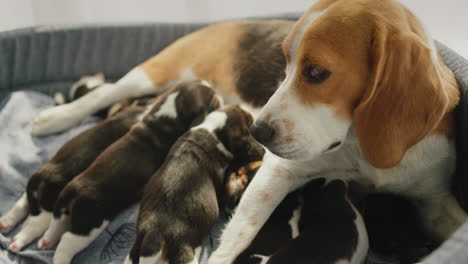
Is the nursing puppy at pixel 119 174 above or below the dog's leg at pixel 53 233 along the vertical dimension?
above

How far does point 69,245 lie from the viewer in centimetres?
175

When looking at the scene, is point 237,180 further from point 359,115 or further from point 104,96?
point 104,96

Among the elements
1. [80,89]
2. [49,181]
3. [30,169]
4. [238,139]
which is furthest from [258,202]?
[80,89]

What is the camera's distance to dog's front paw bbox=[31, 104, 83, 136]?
99.0 inches

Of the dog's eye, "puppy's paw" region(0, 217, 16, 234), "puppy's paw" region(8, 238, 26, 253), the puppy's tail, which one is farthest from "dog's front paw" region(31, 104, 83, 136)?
the dog's eye

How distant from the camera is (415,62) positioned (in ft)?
4.37

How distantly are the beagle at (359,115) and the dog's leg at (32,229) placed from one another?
Result: 80cm

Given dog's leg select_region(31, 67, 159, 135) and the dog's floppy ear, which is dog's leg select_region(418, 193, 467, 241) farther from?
dog's leg select_region(31, 67, 159, 135)

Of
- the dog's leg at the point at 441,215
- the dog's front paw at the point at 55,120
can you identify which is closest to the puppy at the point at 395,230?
the dog's leg at the point at 441,215

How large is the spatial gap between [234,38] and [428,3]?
121cm

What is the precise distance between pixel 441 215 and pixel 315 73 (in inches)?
32.6

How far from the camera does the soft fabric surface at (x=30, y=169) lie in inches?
74.0

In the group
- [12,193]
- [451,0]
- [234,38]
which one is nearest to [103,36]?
[234,38]

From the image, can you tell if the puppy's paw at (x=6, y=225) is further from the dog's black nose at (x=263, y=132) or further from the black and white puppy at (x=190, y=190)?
the dog's black nose at (x=263, y=132)
